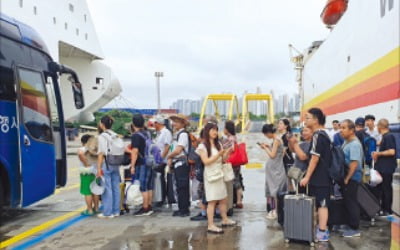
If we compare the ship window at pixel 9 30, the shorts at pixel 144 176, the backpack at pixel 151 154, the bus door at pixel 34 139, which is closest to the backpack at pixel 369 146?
the backpack at pixel 151 154

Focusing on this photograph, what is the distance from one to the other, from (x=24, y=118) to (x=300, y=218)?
3.83 metres

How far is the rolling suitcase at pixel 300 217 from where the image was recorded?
4105mm

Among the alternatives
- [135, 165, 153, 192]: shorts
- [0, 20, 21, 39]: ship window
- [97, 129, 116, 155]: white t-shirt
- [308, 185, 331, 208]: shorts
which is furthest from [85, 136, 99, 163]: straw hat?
[308, 185, 331, 208]: shorts

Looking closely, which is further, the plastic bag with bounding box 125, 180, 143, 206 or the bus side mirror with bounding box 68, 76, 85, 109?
the bus side mirror with bounding box 68, 76, 85, 109

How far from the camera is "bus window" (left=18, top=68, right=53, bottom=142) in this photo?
201 inches

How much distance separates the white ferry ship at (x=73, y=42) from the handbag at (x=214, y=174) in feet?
50.0

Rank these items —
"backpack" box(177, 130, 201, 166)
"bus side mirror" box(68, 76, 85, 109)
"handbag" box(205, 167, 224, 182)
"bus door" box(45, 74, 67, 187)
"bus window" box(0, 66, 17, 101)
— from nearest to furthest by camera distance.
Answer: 1. "handbag" box(205, 167, 224, 182)
2. "bus window" box(0, 66, 17, 101)
3. "backpack" box(177, 130, 201, 166)
4. "bus door" box(45, 74, 67, 187)
5. "bus side mirror" box(68, 76, 85, 109)

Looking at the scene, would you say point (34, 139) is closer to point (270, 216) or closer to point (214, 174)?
point (214, 174)

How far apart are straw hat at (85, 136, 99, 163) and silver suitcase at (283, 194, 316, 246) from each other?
2988 mm

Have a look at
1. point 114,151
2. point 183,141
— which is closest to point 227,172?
point 183,141

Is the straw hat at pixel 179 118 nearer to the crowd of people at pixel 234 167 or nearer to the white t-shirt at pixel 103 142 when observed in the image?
the crowd of people at pixel 234 167

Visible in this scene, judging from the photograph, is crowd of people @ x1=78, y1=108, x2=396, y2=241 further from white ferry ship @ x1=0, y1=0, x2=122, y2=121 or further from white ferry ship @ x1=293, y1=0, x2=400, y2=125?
white ferry ship @ x1=0, y1=0, x2=122, y2=121

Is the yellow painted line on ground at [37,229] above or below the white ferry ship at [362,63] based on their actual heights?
below

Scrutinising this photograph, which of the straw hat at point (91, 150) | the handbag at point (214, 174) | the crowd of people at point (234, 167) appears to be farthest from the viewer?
the straw hat at point (91, 150)
